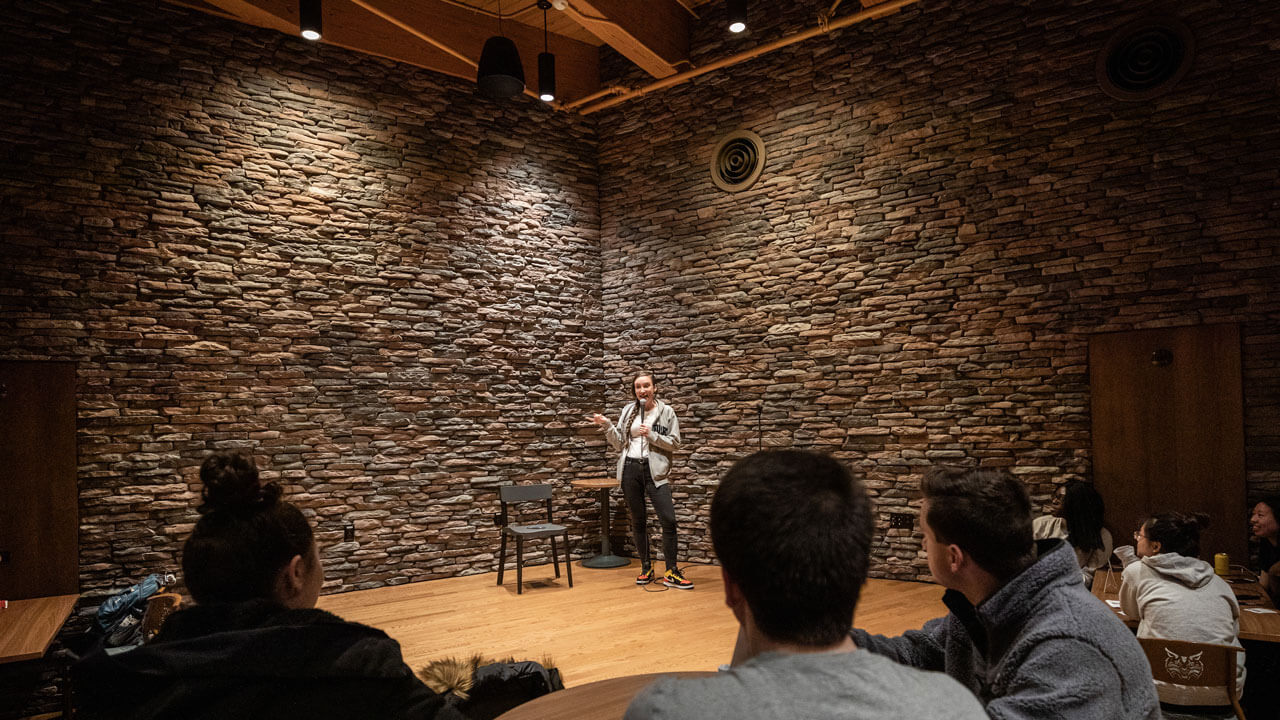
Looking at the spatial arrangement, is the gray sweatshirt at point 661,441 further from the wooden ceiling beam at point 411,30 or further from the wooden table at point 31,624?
the wooden table at point 31,624

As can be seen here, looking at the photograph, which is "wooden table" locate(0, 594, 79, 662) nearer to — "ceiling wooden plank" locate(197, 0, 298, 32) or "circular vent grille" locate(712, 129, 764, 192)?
"ceiling wooden plank" locate(197, 0, 298, 32)

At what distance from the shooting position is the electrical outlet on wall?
5945 millimetres

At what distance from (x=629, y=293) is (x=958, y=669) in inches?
248

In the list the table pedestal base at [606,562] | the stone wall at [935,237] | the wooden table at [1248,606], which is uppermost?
the stone wall at [935,237]

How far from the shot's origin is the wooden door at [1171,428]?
4.71 meters

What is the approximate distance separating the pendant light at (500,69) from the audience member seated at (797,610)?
5.41m

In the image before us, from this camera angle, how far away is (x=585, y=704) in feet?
5.54

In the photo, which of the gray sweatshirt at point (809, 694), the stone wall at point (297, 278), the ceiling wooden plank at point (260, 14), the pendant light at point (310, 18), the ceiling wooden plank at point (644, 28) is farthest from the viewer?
the ceiling wooden plank at point (644, 28)

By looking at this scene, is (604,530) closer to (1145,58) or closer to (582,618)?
(582,618)

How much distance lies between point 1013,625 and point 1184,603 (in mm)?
1572

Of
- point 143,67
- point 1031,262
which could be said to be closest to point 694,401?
point 1031,262

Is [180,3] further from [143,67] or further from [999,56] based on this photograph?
[999,56]

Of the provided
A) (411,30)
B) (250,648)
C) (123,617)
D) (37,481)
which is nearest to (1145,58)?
(411,30)

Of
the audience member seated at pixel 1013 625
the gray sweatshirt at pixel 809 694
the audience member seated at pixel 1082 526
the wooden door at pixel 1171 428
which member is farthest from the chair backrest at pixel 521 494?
the gray sweatshirt at pixel 809 694
